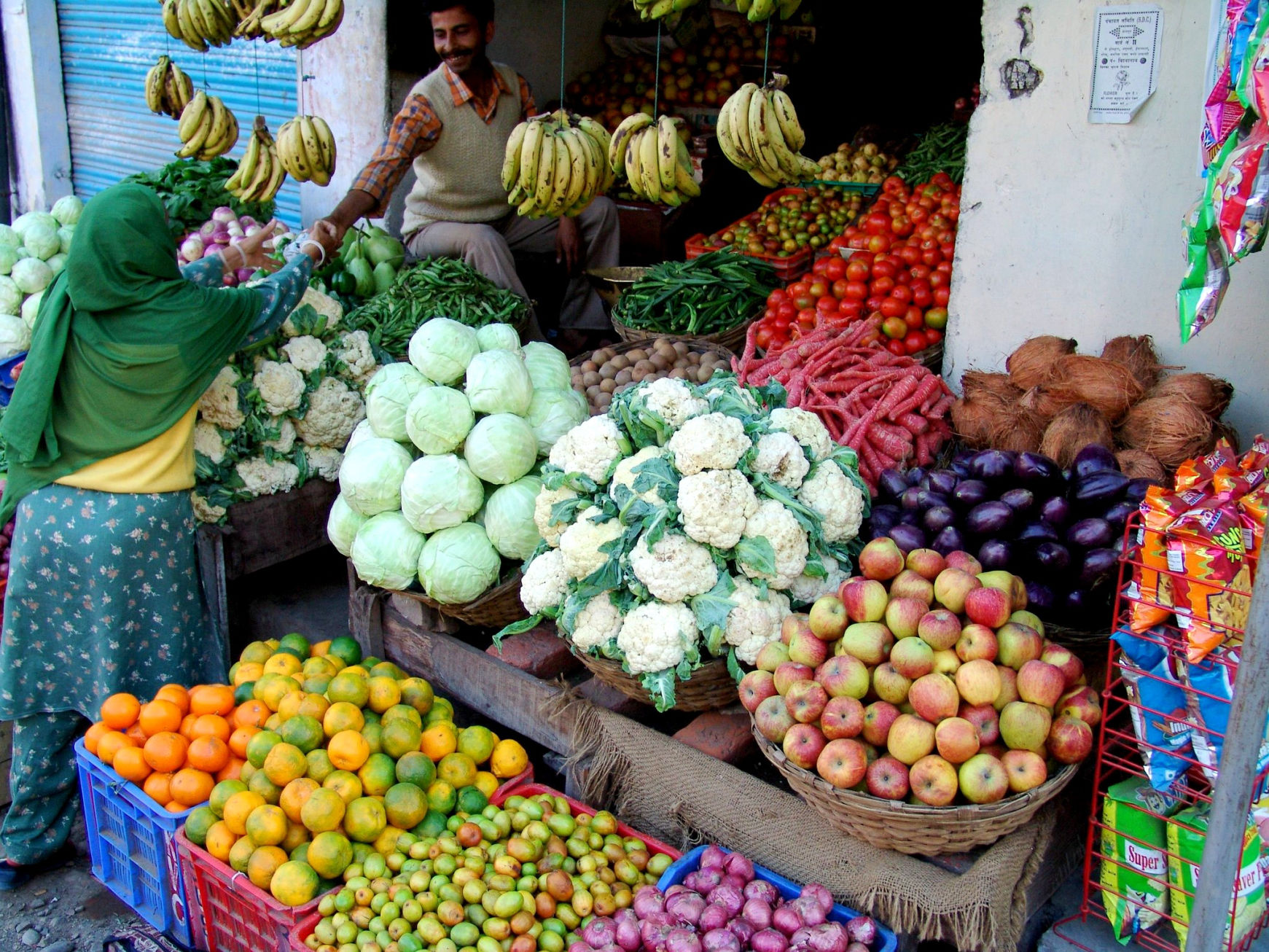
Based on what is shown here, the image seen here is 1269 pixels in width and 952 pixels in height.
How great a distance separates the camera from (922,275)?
4418 millimetres

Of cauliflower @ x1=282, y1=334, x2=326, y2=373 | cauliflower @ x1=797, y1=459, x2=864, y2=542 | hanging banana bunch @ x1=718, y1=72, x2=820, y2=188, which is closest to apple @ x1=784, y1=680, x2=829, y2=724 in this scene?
A: cauliflower @ x1=797, y1=459, x2=864, y2=542

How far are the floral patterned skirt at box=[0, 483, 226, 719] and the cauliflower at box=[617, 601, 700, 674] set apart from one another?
66.9 inches

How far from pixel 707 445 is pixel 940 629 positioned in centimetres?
69

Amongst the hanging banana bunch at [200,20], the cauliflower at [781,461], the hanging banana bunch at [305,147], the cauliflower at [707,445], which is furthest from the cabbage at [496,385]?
the hanging banana bunch at [200,20]

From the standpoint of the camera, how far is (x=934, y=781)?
1.97m

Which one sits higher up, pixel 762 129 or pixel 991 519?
pixel 762 129

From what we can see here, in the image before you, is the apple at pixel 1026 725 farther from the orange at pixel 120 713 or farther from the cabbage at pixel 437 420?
the orange at pixel 120 713

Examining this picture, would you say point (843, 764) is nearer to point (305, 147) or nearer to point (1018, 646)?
point (1018, 646)

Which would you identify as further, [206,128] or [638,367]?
[206,128]

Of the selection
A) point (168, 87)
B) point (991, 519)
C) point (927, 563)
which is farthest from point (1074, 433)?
point (168, 87)

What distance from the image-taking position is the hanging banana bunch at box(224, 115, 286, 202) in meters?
5.15

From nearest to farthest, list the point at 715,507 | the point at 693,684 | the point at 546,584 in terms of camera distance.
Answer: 1. the point at 715,507
2. the point at 693,684
3. the point at 546,584

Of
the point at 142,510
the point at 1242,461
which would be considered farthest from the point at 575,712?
the point at 1242,461

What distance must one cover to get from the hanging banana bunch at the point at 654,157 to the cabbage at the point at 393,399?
132 centimetres
